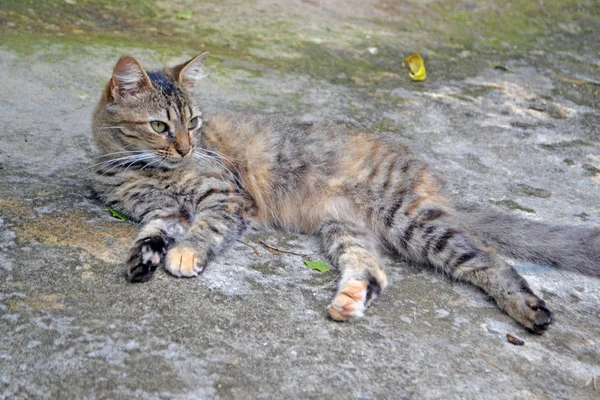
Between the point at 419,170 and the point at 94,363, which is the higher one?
the point at 419,170

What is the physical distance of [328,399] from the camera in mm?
2404

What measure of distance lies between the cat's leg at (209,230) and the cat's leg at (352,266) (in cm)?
54

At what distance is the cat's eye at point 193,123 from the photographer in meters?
3.86

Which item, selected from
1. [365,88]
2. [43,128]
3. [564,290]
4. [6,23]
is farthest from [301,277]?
[6,23]

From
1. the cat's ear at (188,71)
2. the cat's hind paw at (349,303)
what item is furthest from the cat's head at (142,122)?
the cat's hind paw at (349,303)

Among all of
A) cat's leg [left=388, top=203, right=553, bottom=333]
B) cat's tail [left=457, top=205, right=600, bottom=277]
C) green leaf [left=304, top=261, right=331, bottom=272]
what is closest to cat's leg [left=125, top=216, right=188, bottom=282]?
green leaf [left=304, top=261, right=331, bottom=272]

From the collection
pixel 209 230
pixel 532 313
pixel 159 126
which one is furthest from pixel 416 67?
pixel 532 313

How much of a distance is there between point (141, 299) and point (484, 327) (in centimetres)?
165

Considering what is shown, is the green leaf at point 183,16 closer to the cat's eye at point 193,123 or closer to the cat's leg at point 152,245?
the cat's eye at point 193,123

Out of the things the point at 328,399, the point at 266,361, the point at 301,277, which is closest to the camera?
the point at 328,399

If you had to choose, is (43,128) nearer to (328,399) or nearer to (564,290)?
(328,399)

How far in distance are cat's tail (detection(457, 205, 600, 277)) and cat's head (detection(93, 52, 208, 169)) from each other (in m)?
1.80

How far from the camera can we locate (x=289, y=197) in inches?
157

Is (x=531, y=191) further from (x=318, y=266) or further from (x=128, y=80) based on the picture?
(x=128, y=80)
